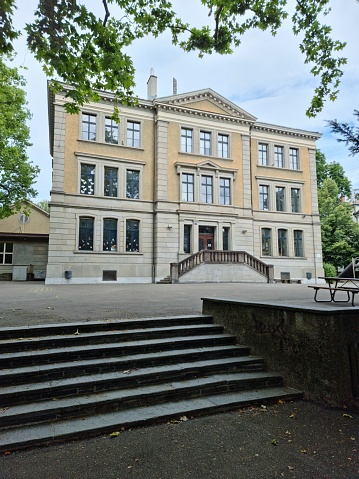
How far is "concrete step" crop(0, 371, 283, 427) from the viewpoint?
3.49 meters

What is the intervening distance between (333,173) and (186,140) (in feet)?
89.1

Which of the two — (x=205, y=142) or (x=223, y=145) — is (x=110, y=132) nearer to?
(x=205, y=142)

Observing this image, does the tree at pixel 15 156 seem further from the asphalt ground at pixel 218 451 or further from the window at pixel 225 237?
the asphalt ground at pixel 218 451

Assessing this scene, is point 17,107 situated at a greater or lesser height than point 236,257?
greater

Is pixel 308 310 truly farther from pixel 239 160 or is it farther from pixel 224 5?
pixel 239 160

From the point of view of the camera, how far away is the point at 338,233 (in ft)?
114

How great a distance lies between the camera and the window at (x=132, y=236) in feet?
76.6

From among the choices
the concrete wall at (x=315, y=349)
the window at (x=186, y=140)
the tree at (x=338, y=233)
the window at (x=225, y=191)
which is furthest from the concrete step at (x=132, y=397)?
the tree at (x=338, y=233)

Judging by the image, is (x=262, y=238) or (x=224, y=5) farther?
(x=262, y=238)

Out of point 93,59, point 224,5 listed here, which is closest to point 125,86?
point 93,59

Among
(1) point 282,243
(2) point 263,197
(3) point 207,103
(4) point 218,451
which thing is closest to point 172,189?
(3) point 207,103

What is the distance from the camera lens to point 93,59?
22.1 ft

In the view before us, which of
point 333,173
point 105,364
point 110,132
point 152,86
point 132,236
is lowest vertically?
point 105,364

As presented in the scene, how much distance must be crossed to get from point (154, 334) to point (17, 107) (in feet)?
76.1
